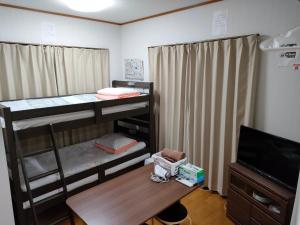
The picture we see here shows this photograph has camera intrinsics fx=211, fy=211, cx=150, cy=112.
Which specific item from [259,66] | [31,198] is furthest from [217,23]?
[31,198]

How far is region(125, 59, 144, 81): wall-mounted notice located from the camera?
368 centimetres

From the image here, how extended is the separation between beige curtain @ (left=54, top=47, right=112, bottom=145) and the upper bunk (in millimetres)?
707

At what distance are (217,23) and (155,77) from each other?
3.94 ft

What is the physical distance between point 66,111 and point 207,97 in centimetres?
174

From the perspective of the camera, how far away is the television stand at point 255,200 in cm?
180

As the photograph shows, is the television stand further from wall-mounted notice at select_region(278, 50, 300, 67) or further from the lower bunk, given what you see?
the lower bunk

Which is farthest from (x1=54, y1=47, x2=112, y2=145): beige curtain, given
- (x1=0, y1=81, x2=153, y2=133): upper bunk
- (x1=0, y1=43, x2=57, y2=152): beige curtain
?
(x1=0, y1=81, x2=153, y2=133): upper bunk

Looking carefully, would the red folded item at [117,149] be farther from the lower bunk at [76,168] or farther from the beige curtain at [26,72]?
the beige curtain at [26,72]

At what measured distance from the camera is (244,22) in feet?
7.81

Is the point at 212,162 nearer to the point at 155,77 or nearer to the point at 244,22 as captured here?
the point at 155,77

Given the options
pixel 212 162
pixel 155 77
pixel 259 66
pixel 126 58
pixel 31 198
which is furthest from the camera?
pixel 126 58

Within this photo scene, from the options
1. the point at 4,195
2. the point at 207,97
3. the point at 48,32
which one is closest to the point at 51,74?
the point at 48,32

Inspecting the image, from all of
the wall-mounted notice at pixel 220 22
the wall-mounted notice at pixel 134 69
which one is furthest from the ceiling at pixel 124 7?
the wall-mounted notice at pixel 134 69

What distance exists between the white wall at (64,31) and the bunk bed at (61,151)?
845mm
